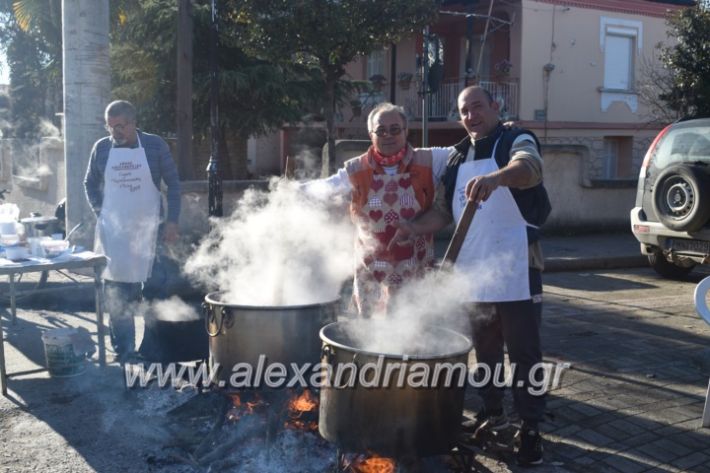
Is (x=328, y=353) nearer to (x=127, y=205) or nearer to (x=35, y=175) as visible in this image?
(x=127, y=205)

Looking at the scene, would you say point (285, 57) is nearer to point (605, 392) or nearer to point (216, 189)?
point (216, 189)

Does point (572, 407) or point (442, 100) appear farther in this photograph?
point (442, 100)

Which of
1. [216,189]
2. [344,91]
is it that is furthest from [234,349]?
[344,91]

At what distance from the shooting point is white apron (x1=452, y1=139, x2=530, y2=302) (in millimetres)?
3668

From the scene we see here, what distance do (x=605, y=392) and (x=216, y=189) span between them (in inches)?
245

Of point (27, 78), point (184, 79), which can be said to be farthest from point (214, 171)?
point (27, 78)

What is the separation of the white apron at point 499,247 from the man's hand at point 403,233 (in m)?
0.35

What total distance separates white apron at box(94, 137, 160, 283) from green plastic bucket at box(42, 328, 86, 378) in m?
0.55

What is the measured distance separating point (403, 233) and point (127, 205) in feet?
8.16

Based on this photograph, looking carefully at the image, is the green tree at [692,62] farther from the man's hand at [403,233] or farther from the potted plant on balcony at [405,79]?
the man's hand at [403,233]

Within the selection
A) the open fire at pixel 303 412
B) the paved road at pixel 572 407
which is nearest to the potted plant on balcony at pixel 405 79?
the paved road at pixel 572 407

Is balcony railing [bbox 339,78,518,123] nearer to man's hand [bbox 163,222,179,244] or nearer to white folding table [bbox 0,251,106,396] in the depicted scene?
man's hand [bbox 163,222,179,244]

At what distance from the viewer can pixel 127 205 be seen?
5375 mm

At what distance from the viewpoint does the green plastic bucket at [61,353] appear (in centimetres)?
520
